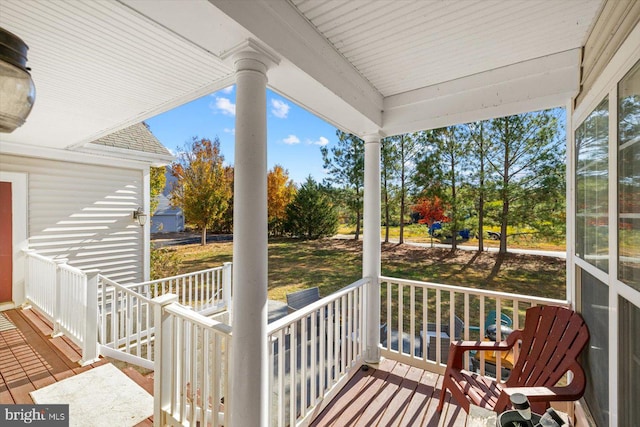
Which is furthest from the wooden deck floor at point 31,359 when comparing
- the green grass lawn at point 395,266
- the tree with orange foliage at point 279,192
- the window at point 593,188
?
the tree with orange foliage at point 279,192

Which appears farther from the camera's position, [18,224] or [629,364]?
[18,224]

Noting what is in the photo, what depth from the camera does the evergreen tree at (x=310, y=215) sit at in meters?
14.4

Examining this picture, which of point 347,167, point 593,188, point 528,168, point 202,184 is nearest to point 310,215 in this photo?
point 347,167

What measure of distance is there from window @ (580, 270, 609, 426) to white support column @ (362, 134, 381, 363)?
66.8 inches

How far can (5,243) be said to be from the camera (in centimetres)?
431

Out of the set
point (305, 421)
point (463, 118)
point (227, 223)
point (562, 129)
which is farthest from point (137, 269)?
point (562, 129)

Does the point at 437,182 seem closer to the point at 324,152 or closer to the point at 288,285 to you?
the point at 324,152

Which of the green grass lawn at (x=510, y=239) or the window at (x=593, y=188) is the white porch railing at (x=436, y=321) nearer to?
the window at (x=593, y=188)

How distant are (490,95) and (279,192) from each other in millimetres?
11534

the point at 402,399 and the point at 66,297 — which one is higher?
the point at 66,297

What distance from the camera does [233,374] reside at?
1614 mm

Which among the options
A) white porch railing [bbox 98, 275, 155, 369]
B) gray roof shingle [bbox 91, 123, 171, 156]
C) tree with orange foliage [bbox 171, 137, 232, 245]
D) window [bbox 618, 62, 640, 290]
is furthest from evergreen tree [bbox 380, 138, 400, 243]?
window [bbox 618, 62, 640, 290]

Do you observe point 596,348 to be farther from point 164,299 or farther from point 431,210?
point 431,210

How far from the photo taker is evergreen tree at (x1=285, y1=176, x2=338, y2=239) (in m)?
14.4
